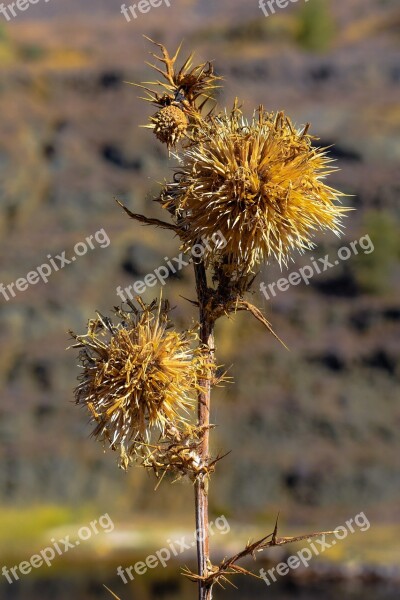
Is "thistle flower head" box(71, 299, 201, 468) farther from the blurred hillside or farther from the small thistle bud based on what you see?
the blurred hillside

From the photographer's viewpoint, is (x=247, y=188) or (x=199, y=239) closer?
(x=247, y=188)

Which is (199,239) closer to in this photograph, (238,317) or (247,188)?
(247,188)

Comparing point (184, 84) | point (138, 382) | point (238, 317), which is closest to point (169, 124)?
point (184, 84)

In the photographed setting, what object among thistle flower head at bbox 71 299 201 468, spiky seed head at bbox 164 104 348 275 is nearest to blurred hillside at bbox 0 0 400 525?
thistle flower head at bbox 71 299 201 468

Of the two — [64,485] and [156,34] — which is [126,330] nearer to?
[64,485]

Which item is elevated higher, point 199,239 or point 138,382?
point 199,239

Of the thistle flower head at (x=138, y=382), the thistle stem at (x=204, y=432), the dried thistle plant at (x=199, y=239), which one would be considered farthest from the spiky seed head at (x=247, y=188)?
the thistle flower head at (x=138, y=382)
